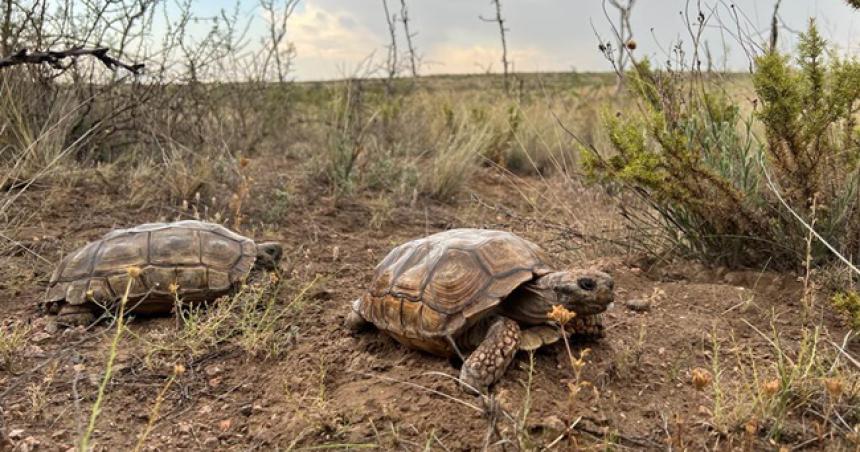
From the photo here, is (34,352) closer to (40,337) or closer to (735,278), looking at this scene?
(40,337)

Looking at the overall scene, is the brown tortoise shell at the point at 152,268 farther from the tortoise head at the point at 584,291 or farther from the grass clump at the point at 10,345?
the tortoise head at the point at 584,291

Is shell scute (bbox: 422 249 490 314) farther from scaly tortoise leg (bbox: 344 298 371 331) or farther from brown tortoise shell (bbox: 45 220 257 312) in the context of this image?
brown tortoise shell (bbox: 45 220 257 312)

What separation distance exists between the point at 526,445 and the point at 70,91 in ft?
20.2

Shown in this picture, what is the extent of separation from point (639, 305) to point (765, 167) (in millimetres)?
1170

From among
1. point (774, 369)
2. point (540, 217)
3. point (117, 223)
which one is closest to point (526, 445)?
point (774, 369)

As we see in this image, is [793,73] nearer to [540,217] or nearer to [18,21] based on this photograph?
[540,217]

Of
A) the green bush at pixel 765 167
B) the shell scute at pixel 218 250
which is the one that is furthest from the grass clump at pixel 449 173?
the shell scute at pixel 218 250

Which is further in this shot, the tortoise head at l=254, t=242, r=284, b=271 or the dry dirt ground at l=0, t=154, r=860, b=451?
the tortoise head at l=254, t=242, r=284, b=271

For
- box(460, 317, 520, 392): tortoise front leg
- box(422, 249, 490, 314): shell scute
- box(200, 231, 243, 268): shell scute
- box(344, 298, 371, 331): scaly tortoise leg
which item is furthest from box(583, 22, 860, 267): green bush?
box(200, 231, 243, 268): shell scute

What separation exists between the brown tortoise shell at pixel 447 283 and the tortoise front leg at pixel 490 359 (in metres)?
0.12

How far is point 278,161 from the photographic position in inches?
346

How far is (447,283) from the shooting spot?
2.93 m

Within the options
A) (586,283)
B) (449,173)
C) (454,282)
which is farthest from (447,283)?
(449,173)

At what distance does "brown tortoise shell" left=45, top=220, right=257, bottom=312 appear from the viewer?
12.5ft
